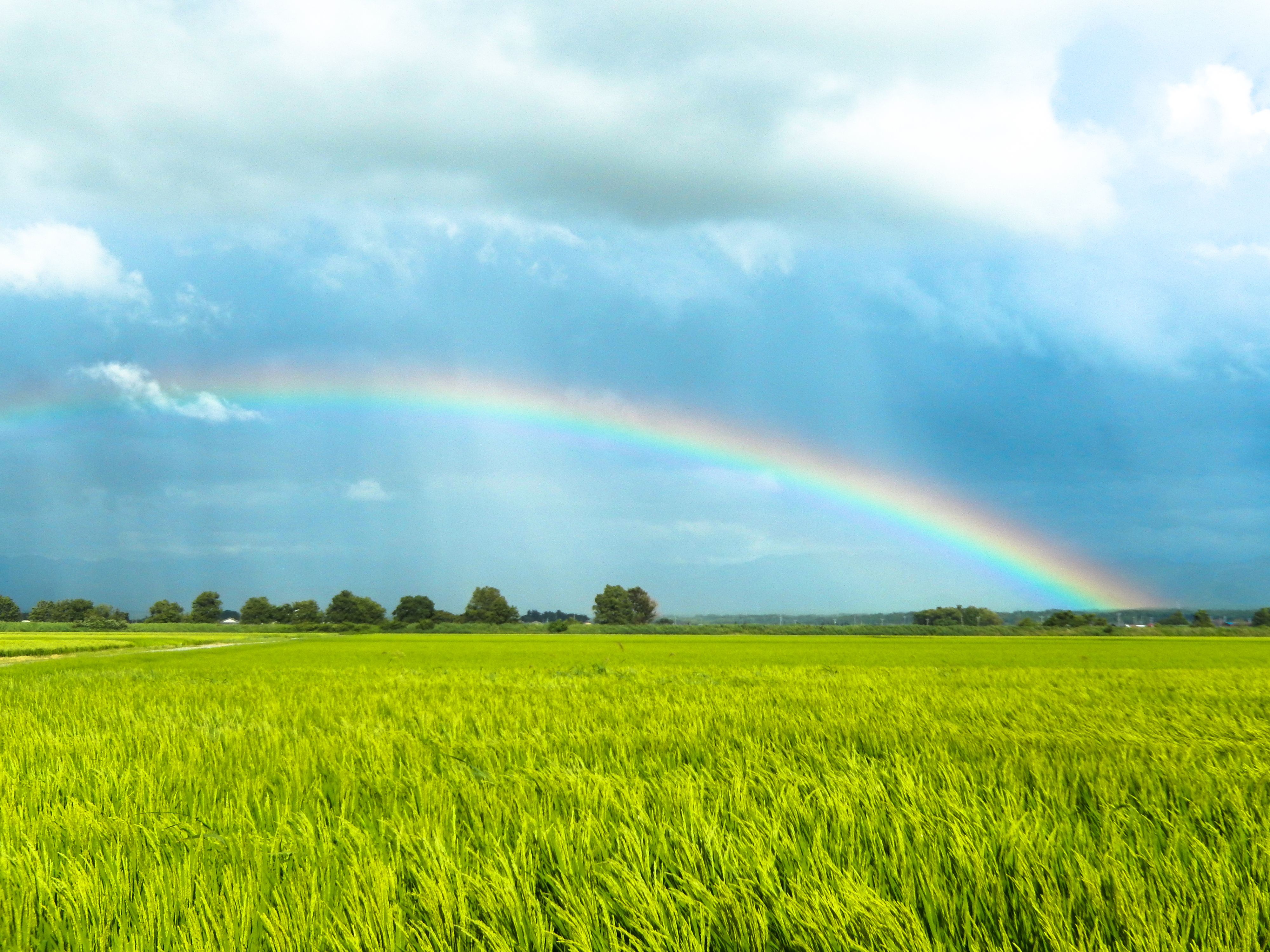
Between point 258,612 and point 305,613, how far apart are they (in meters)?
11.6

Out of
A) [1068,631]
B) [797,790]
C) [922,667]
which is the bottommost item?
[1068,631]

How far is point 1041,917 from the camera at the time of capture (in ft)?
5.92

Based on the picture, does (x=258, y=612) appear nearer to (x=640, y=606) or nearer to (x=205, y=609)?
(x=205, y=609)

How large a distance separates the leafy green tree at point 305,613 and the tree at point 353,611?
191 inches

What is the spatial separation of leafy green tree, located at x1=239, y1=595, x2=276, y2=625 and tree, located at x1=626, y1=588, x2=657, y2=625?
77.5 meters

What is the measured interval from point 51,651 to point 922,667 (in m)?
42.9

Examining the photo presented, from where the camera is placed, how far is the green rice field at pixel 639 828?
1.89 m

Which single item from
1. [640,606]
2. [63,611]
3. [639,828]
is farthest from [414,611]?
[639,828]

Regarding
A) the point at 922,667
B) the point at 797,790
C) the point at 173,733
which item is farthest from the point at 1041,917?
the point at 922,667

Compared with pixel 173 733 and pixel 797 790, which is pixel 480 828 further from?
pixel 173 733

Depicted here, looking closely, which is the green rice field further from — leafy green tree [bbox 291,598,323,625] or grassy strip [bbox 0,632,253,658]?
leafy green tree [bbox 291,598,323,625]

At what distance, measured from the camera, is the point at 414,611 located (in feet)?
458

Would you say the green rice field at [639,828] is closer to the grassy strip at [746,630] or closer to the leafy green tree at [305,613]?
the grassy strip at [746,630]

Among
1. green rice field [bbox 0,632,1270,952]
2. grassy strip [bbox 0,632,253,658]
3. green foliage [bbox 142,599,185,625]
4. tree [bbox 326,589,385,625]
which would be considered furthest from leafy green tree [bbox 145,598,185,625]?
green rice field [bbox 0,632,1270,952]
